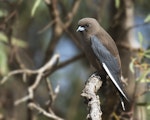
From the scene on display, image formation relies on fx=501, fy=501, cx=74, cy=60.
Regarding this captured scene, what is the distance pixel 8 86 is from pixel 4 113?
0.46 meters

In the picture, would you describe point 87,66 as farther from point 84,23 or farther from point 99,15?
point 84,23

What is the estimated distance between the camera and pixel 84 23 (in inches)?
155

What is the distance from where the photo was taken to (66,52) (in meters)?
6.24

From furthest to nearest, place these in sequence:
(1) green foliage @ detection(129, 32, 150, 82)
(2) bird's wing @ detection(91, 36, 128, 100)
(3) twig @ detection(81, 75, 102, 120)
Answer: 1. (2) bird's wing @ detection(91, 36, 128, 100)
2. (1) green foliage @ detection(129, 32, 150, 82)
3. (3) twig @ detection(81, 75, 102, 120)

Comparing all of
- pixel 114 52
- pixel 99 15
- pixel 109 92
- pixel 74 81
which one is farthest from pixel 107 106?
pixel 74 81

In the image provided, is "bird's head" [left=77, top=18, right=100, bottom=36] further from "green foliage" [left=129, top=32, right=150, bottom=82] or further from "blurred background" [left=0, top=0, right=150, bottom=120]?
"green foliage" [left=129, top=32, right=150, bottom=82]

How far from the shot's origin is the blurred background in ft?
12.9

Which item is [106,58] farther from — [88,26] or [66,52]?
[66,52]

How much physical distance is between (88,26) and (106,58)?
31 centimetres

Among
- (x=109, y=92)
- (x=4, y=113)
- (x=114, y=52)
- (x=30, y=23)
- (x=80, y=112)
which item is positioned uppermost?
(x=114, y=52)

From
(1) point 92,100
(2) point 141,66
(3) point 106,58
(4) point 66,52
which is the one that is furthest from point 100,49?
(4) point 66,52

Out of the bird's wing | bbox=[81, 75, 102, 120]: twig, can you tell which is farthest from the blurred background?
bbox=[81, 75, 102, 120]: twig

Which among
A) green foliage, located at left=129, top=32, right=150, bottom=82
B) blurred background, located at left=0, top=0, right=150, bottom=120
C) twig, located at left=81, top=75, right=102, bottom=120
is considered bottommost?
blurred background, located at left=0, top=0, right=150, bottom=120

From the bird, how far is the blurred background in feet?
0.50
